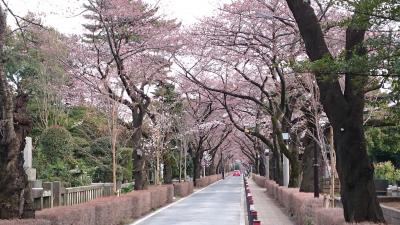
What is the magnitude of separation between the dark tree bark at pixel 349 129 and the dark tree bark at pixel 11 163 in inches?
214

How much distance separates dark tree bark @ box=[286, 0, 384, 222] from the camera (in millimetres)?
8406

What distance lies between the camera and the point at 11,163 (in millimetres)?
9547

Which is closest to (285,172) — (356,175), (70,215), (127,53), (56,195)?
(127,53)

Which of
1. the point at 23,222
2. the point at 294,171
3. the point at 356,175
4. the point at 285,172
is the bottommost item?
the point at 23,222

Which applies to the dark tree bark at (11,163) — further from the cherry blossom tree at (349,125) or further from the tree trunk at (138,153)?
the tree trunk at (138,153)

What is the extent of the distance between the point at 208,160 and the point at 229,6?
164ft

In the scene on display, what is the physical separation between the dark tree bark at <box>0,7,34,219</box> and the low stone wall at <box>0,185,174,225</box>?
16.9 inches

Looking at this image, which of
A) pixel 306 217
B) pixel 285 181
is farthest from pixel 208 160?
pixel 306 217

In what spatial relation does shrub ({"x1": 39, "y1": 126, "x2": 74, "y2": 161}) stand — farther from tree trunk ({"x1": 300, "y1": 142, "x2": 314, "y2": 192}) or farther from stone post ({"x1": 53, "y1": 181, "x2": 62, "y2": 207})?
tree trunk ({"x1": 300, "y1": 142, "x2": 314, "y2": 192})

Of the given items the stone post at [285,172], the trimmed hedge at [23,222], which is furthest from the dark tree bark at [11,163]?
the stone post at [285,172]

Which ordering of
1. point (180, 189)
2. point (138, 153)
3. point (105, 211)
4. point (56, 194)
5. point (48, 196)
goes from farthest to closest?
point (180, 189), point (138, 153), point (56, 194), point (48, 196), point (105, 211)

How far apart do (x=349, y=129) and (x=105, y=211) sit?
784cm

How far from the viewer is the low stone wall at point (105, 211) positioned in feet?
32.3

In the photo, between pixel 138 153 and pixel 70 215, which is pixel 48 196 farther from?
pixel 138 153
